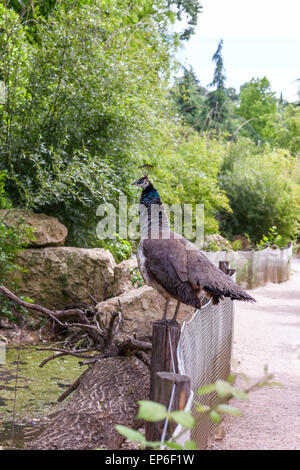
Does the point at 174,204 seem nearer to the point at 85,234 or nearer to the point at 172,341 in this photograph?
the point at 85,234

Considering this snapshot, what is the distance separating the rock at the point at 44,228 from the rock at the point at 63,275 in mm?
137

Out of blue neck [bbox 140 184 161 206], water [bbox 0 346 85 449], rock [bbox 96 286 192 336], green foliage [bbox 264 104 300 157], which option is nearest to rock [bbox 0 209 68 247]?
water [bbox 0 346 85 449]

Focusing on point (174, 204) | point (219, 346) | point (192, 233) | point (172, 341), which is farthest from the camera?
point (192, 233)

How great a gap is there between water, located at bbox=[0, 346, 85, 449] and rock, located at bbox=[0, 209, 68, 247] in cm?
157

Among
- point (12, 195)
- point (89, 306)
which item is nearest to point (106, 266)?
point (89, 306)

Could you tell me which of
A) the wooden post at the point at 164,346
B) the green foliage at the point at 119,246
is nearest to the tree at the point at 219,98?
the green foliage at the point at 119,246

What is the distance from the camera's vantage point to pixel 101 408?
3223mm

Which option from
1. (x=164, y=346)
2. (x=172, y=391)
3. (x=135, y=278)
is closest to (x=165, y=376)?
(x=172, y=391)

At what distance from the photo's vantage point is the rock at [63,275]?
24.0ft

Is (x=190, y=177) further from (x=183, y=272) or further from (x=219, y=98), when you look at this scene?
(x=219, y=98)

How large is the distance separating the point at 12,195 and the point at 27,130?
0.94 meters

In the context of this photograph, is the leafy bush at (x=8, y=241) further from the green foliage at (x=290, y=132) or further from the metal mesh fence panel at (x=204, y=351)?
the green foliage at (x=290, y=132)

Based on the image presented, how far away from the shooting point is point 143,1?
11.7 metres
